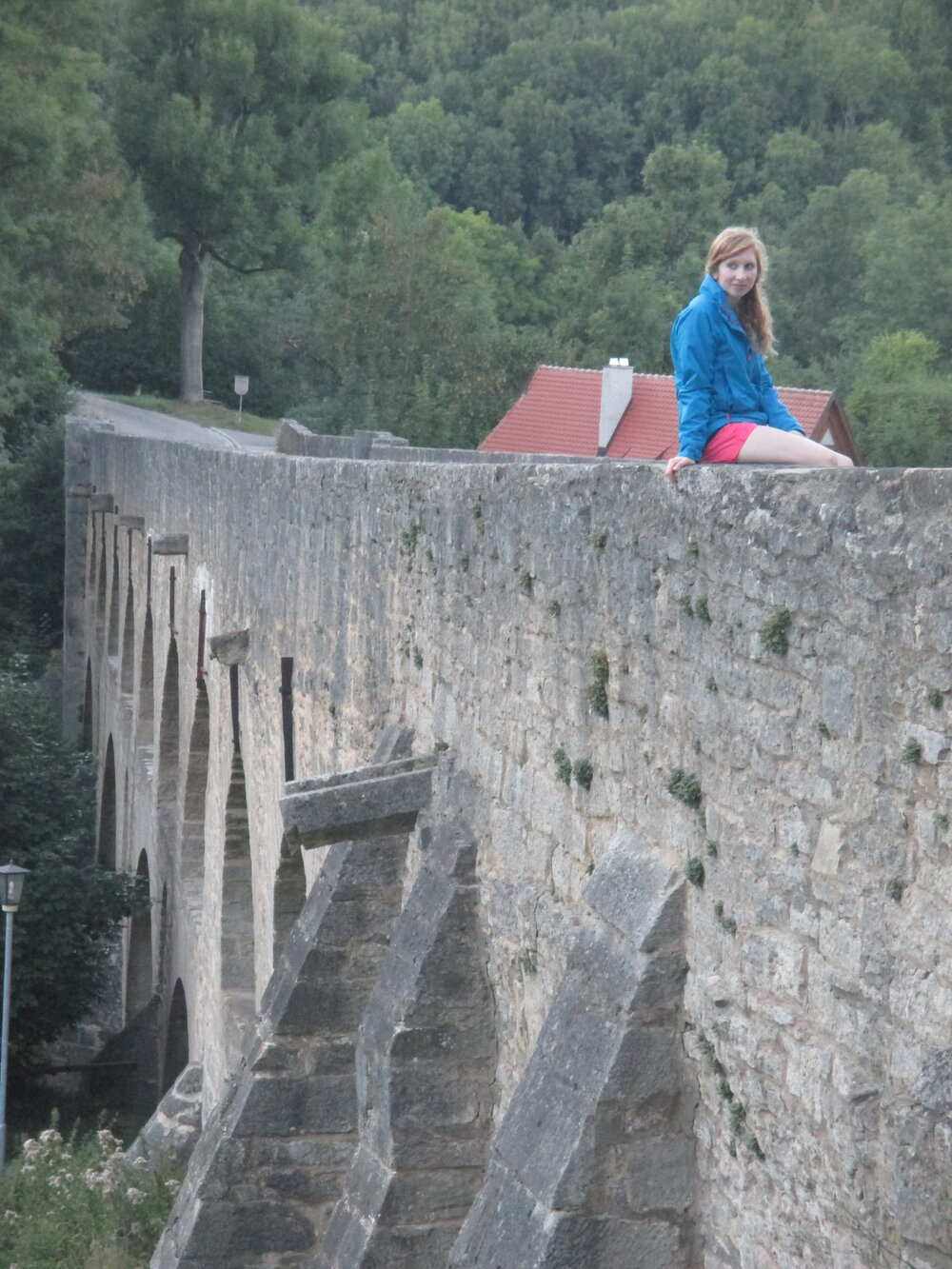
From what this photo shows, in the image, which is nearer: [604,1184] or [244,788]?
[604,1184]

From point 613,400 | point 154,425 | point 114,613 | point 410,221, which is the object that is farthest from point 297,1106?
point 410,221

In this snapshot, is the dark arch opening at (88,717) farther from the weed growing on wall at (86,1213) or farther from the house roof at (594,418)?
the weed growing on wall at (86,1213)

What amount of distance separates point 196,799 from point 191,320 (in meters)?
27.6

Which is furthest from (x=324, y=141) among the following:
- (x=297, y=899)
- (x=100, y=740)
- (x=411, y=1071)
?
(x=411, y=1071)

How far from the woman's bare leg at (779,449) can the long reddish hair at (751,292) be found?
276 millimetres

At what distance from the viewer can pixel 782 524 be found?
10.8 ft

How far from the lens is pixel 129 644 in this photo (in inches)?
824

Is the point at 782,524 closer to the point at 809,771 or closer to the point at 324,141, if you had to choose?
the point at 809,771

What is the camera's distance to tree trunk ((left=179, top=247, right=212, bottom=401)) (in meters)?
40.1

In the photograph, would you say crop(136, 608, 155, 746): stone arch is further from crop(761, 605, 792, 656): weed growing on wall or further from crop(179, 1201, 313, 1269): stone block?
crop(761, 605, 792, 656): weed growing on wall

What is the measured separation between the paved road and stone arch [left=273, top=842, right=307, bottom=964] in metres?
24.5

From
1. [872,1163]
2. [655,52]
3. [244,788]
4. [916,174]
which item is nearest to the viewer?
[872,1163]

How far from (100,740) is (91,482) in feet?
13.9

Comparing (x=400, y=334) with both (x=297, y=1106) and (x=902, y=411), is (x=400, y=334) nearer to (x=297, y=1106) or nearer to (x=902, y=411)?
(x=902, y=411)
